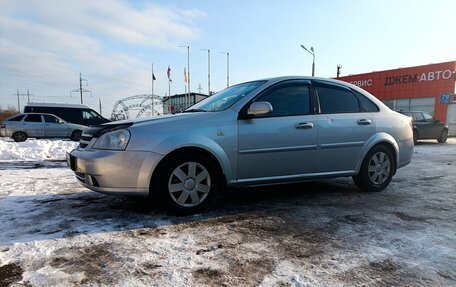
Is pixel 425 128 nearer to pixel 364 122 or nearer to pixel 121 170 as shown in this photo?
pixel 364 122

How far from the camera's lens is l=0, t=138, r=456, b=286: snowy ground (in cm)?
256

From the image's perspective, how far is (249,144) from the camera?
429cm

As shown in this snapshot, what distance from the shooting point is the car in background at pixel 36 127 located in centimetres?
1672

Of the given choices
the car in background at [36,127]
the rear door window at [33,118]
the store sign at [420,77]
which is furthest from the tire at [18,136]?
the store sign at [420,77]

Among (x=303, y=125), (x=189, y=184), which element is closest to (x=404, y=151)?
(x=303, y=125)

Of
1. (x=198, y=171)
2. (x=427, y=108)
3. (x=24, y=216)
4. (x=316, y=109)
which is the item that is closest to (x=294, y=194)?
(x=316, y=109)

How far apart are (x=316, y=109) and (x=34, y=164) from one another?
6953mm

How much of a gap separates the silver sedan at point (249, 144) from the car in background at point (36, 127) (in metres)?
13.7

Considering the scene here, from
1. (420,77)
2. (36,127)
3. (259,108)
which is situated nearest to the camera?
(259,108)

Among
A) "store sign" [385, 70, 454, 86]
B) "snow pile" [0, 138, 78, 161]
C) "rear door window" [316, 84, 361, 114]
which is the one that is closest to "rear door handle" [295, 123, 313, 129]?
"rear door window" [316, 84, 361, 114]

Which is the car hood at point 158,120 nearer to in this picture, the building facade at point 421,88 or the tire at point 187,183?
the tire at point 187,183

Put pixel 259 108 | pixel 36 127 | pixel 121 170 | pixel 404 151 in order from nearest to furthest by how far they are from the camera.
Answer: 1. pixel 121 170
2. pixel 259 108
3. pixel 404 151
4. pixel 36 127

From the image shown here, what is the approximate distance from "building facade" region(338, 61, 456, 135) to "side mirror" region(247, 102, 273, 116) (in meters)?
26.6

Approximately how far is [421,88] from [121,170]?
109 ft
